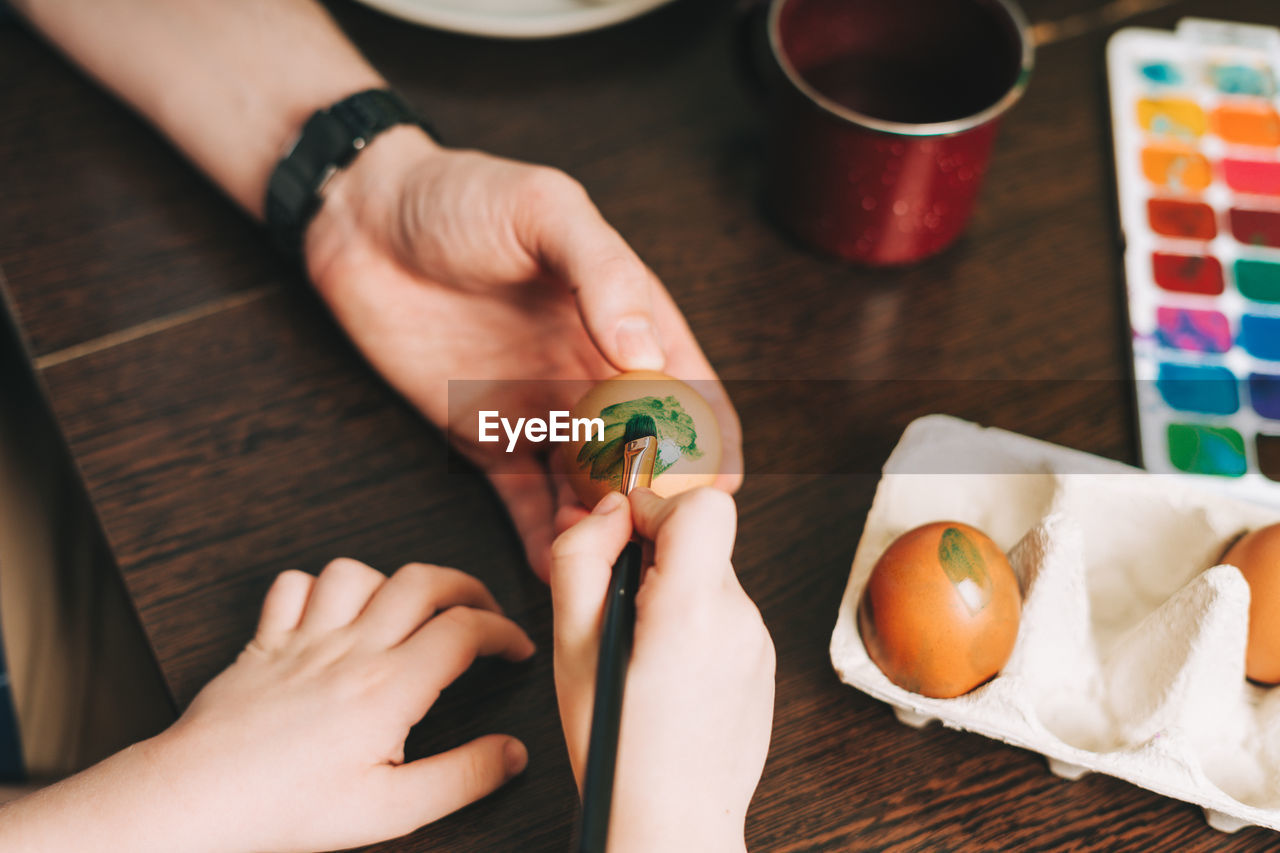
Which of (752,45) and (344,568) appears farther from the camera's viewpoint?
(752,45)

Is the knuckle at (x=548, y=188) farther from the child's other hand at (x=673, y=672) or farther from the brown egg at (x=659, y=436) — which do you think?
the child's other hand at (x=673, y=672)

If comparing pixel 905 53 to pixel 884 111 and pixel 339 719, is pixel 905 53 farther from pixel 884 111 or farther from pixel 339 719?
pixel 339 719

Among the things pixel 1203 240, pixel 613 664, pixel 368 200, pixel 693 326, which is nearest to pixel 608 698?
pixel 613 664

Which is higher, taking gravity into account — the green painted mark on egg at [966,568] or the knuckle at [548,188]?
A: the knuckle at [548,188]

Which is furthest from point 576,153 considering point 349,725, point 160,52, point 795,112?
point 349,725

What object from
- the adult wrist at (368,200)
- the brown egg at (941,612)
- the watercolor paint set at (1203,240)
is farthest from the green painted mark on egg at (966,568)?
the adult wrist at (368,200)

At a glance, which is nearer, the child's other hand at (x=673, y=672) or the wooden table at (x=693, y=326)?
the child's other hand at (x=673, y=672)
